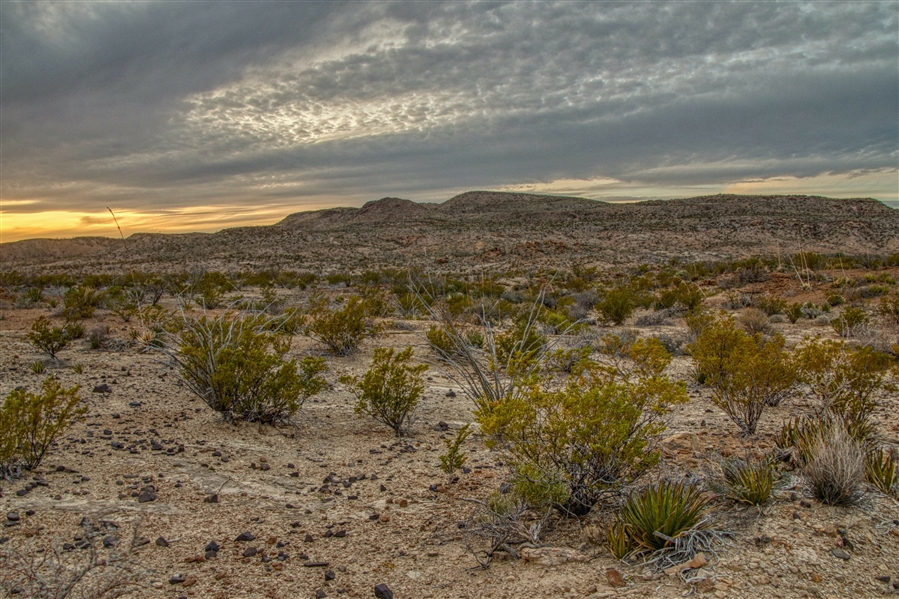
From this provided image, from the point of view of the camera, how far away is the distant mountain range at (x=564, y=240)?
150 ft

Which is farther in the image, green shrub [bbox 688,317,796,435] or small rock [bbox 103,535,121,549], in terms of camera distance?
green shrub [bbox 688,317,796,435]

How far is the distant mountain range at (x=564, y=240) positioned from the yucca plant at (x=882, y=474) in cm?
3151

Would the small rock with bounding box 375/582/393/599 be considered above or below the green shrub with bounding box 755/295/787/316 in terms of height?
above

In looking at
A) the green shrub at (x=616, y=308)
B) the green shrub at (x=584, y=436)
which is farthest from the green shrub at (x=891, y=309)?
the green shrub at (x=584, y=436)

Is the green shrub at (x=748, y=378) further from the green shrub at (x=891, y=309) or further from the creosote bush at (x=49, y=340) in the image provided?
the creosote bush at (x=49, y=340)

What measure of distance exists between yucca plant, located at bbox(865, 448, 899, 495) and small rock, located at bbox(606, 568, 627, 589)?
2315 mm

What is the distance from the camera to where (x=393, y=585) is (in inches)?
148

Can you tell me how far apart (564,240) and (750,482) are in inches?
2078

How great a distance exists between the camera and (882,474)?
435 centimetres

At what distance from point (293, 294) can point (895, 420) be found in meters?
21.7

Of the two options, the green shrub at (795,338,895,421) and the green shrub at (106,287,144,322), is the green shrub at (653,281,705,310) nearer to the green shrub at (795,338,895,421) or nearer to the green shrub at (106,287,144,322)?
the green shrub at (795,338,895,421)

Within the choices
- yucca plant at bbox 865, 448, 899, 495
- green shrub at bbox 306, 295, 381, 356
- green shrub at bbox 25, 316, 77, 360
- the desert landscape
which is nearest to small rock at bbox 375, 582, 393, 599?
the desert landscape

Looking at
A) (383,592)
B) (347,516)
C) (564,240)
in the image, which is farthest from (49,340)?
(564,240)

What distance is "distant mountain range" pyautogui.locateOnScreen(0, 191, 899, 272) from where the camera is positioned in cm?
4584
